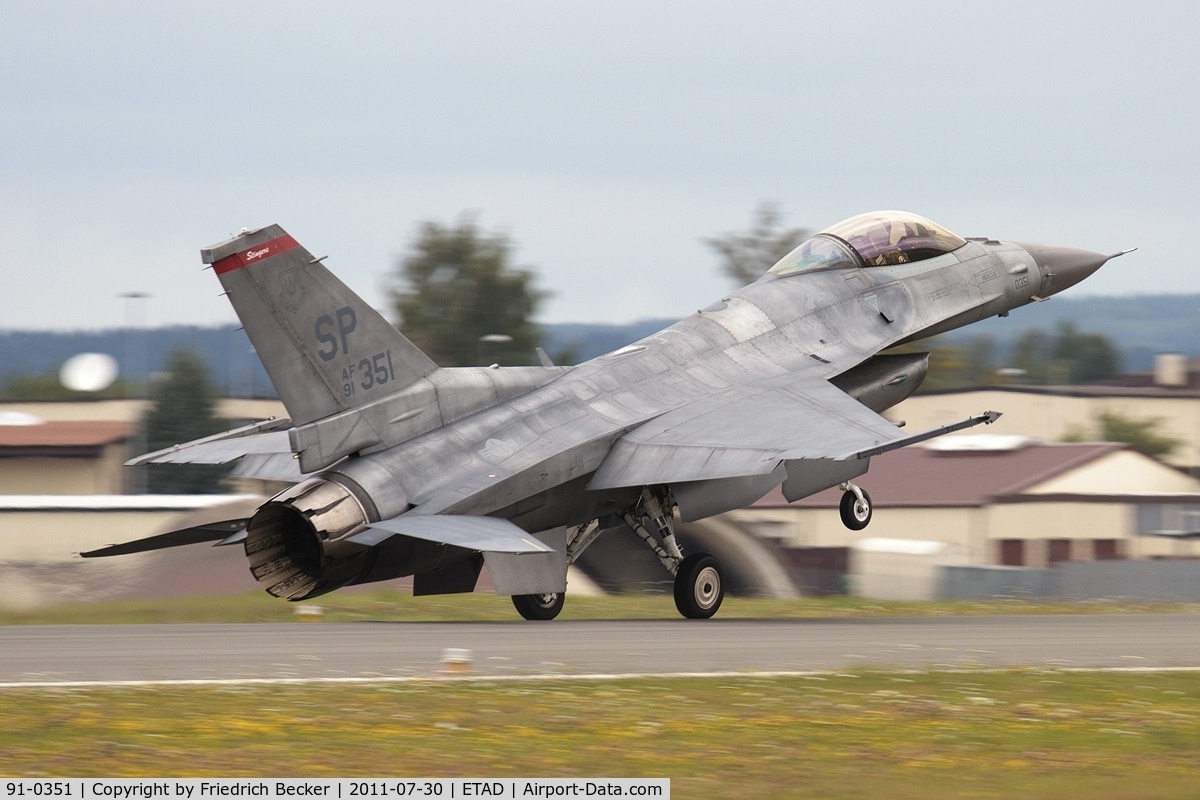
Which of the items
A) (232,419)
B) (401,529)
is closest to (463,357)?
Result: (232,419)

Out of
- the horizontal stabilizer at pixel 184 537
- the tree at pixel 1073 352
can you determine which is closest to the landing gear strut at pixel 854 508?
the horizontal stabilizer at pixel 184 537

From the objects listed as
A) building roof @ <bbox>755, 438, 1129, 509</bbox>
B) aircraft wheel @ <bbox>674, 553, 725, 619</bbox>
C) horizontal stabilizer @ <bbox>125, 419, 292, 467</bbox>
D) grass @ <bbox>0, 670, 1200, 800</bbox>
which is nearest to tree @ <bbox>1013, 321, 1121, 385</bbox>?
building roof @ <bbox>755, 438, 1129, 509</bbox>

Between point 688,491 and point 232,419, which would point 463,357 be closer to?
point 232,419

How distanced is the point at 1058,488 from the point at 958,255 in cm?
2423

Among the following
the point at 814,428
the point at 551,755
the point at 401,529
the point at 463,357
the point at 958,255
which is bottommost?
the point at 551,755

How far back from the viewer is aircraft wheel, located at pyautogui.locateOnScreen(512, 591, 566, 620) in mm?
19812

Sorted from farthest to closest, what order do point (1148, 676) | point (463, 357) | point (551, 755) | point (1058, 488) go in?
point (463, 357) < point (1058, 488) < point (1148, 676) < point (551, 755)

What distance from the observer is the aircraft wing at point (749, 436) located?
17.3 m

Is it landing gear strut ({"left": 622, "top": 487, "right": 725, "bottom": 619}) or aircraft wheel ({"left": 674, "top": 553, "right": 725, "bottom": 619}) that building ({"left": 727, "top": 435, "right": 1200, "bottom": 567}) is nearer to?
aircraft wheel ({"left": 674, "top": 553, "right": 725, "bottom": 619})

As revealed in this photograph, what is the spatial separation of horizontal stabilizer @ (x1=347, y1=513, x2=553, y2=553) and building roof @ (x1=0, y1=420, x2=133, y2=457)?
133ft

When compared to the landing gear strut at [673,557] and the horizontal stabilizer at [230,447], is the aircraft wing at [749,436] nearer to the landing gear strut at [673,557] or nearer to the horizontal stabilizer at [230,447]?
the landing gear strut at [673,557]

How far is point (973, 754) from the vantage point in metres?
10.2
